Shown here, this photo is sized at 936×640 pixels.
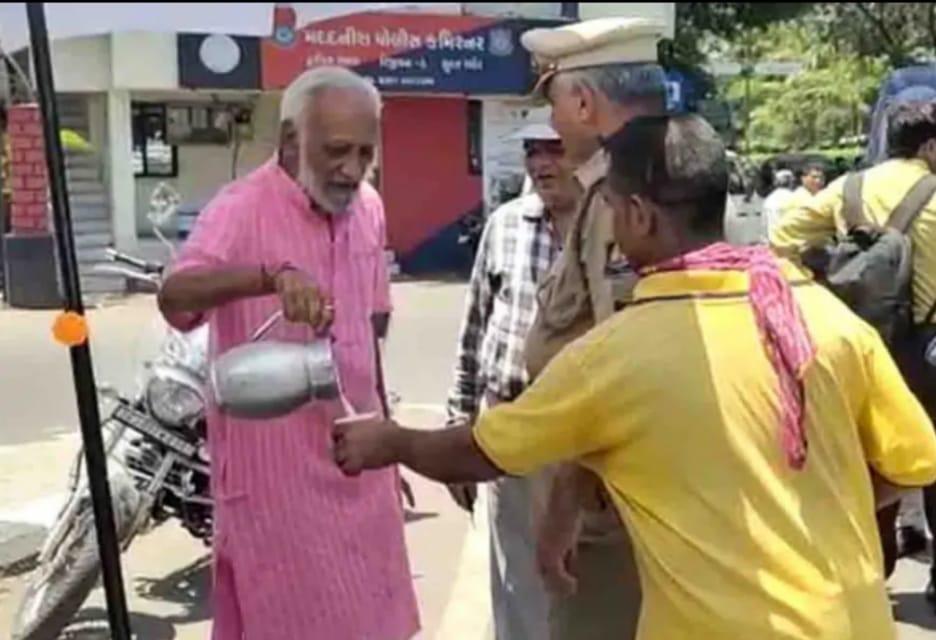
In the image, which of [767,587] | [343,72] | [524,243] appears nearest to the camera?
[767,587]

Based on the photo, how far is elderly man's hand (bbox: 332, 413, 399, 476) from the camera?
256 cm

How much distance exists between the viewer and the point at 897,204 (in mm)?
5379

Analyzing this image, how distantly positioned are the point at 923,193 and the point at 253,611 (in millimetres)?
2915

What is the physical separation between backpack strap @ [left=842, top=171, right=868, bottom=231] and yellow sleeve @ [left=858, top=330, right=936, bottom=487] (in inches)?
120

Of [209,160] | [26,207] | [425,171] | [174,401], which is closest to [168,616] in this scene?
[174,401]

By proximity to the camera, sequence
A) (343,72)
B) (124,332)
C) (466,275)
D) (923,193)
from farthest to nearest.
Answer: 1. (466,275)
2. (124,332)
3. (923,193)
4. (343,72)

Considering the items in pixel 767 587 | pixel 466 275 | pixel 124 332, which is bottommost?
pixel 466 275

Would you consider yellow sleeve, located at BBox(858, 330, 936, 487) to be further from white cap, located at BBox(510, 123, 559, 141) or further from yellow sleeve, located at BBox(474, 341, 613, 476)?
white cap, located at BBox(510, 123, 559, 141)

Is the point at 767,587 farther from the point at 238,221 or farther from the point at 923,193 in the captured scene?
the point at 923,193

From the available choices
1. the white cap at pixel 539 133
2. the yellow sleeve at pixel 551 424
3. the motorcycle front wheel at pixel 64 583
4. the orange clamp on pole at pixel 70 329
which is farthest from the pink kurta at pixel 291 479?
the motorcycle front wheel at pixel 64 583

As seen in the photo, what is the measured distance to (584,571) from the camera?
3.30 metres

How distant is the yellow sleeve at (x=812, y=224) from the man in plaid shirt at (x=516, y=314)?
1.91 metres

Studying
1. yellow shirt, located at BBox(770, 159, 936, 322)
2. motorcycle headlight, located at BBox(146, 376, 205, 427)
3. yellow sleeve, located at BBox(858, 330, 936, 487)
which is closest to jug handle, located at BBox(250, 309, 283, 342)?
yellow sleeve, located at BBox(858, 330, 936, 487)

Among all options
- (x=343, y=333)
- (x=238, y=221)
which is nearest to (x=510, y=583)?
(x=343, y=333)
